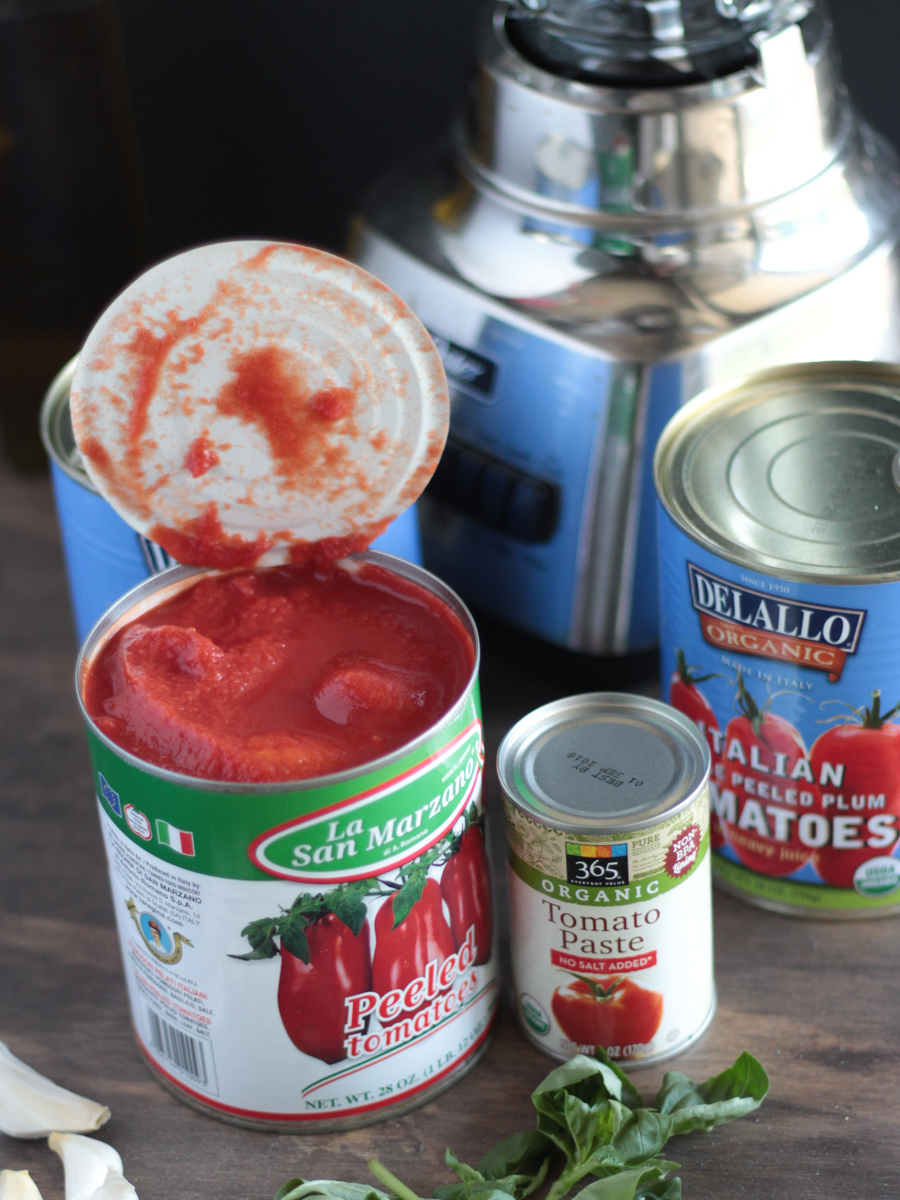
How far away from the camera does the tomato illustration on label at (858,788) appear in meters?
0.87

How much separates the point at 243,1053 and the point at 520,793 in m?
0.22

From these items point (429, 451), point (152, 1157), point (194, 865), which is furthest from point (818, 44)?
point (152, 1157)

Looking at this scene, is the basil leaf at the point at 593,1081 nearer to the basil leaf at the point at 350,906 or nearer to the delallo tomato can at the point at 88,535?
the basil leaf at the point at 350,906

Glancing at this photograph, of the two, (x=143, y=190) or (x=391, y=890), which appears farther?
(x=143, y=190)

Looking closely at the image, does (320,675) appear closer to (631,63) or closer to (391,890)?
(391,890)

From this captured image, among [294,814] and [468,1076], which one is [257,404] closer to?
[294,814]

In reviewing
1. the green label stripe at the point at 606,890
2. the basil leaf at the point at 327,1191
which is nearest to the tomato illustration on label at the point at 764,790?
the green label stripe at the point at 606,890

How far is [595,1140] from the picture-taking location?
79 centimetres

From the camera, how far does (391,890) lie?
0.78 meters

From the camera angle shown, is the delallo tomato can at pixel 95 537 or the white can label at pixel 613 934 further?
the delallo tomato can at pixel 95 537

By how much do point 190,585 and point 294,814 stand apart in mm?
207

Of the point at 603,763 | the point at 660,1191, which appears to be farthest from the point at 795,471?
the point at 660,1191

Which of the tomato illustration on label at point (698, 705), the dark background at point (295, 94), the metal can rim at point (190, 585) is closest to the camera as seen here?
the metal can rim at point (190, 585)

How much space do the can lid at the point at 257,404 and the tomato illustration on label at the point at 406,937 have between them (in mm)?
219
